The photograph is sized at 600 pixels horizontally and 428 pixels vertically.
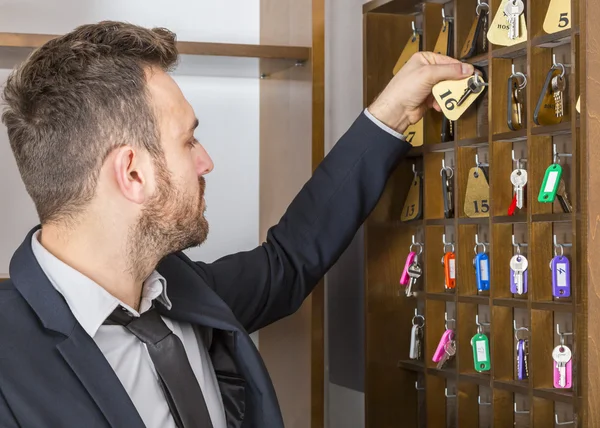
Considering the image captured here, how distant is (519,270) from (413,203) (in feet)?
1.71

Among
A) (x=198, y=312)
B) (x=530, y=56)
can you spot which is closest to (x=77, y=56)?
(x=198, y=312)

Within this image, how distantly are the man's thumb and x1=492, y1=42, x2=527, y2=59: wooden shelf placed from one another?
94mm

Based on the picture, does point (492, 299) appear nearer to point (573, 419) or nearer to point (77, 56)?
point (573, 419)

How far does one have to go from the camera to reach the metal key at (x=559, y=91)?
81.2 inches

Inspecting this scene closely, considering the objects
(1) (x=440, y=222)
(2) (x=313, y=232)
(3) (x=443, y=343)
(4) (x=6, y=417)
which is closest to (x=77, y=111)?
(4) (x=6, y=417)

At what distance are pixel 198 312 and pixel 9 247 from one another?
1211 mm

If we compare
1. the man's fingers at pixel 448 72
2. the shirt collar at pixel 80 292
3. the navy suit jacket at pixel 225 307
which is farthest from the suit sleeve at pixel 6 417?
the man's fingers at pixel 448 72

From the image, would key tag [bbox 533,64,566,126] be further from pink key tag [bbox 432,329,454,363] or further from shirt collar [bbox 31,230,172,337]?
shirt collar [bbox 31,230,172,337]

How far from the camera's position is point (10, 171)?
2986mm

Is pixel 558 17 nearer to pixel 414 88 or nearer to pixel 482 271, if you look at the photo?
pixel 414 88

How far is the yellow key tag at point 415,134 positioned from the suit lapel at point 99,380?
1.19m

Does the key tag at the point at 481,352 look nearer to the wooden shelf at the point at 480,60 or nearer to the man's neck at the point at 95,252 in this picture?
the wooden shelf at the point at 480,60

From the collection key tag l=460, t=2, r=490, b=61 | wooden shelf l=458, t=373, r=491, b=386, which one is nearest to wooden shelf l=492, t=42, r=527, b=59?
key tag l=460, t=2, r=490, b=61

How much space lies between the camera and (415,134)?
2600 millimetres
